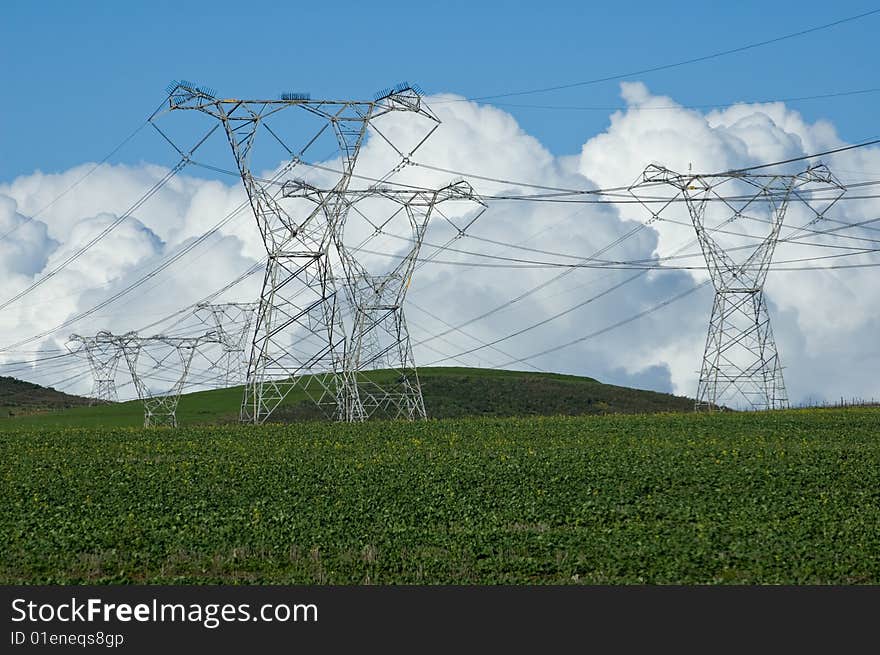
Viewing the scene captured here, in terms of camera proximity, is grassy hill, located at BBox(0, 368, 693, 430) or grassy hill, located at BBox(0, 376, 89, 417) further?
grassy hill, located at BBox(0, 376, 89, 417)

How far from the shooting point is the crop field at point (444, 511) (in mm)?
21406

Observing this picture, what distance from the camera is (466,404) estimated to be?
98.2 m

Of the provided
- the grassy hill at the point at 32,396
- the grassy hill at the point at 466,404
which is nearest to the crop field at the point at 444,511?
the grassy hill at the point at 466,404

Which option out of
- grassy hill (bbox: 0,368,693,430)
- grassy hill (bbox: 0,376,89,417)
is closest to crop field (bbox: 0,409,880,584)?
grassy hill (bbox: 0,368,693,430)

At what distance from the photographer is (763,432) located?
165ft

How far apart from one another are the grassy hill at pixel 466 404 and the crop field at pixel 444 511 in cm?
4812

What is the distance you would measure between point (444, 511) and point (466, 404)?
7102 cm

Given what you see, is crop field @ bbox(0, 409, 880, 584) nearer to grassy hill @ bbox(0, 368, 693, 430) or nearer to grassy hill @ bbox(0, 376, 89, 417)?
grassy hill @ bbox(0, 368, 693, 430)

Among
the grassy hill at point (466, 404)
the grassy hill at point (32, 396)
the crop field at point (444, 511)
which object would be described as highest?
the grassy hill at point (32, 396)

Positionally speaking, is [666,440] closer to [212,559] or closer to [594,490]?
[594,490]

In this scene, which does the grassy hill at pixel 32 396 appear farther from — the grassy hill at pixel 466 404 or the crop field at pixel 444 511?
the crop field at pixel 444 511

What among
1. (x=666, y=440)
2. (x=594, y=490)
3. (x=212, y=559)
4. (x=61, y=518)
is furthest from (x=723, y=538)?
(x=666, y=440)

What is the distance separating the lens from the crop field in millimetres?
21406

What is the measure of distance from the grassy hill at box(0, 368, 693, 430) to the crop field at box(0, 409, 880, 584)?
158ft
